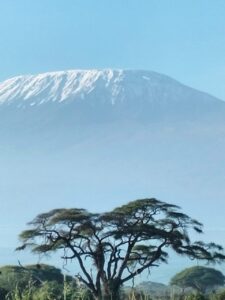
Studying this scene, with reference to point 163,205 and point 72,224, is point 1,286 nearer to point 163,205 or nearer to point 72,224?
point 72,224

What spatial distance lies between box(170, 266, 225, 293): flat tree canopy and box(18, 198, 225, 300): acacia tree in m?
19.1

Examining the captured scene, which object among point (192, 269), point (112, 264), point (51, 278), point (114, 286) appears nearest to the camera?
point (114, 286)

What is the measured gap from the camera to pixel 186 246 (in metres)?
34.5

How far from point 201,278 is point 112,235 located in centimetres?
2247

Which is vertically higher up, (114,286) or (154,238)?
(154,238)

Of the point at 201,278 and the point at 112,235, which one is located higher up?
the point at 201,278

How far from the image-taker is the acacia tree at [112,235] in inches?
1298

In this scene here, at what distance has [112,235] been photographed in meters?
33.7

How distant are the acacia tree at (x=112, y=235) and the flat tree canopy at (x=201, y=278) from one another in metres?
19.1

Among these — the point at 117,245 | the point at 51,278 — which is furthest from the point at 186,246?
the point at 51,278

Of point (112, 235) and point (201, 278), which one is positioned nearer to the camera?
point (112, 235)

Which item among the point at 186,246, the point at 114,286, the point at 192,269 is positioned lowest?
the point at 114,286

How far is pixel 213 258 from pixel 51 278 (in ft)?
31.3

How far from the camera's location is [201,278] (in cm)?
5459
